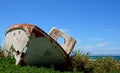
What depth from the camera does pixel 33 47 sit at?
53.0 ft

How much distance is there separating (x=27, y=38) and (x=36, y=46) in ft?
1.75

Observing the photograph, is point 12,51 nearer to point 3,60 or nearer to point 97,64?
point 3,60

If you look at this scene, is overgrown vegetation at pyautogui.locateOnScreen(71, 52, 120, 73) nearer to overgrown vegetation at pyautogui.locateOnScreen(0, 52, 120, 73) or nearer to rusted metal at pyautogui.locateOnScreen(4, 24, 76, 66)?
overgrown vegetation at pyautogui.locateOnScreen(0, 52, 120, 73)

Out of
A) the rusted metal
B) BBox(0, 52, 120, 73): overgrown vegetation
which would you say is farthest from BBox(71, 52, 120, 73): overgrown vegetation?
the rusted metal

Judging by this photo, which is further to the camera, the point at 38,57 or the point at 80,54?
the point at 80,54

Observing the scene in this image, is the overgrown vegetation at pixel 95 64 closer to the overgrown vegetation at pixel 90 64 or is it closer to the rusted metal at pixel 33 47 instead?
the overgrown vegetation at pixel 90 64

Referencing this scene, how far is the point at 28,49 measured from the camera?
1619cm

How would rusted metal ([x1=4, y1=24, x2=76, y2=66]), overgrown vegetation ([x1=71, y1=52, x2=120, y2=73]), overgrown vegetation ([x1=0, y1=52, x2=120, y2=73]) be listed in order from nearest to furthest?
rusted metal ([x1=4, y1=24, x2=76, y2=66])
overgrown vegetation ([x1=0, y1=52, x2=120, y2=73])
overgrown vegetation ([x1=71, y1=52, x2=120, y2=73])

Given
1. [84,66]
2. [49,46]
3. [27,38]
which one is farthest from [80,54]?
[27,38]

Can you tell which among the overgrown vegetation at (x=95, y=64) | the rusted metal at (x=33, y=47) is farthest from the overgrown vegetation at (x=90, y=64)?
the rusted metal at (x=33, y=47)

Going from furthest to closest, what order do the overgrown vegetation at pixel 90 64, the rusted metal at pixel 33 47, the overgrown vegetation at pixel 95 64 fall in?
the overgrown vegetation at pixel 95 64 → the overgrown vegetation at pixel 90 64 → the rusted metal at pixel 33 47

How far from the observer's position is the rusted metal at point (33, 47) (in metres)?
16.2

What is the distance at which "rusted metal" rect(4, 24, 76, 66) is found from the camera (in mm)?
16188

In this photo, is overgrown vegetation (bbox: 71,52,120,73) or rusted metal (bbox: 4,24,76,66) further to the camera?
overgrown vegetation (bbox: 71,52,120,73)
